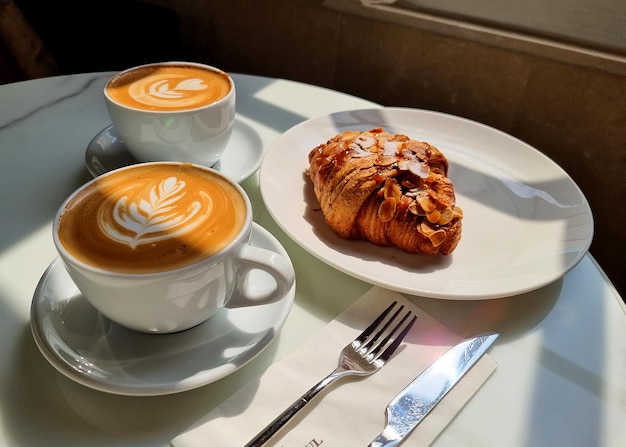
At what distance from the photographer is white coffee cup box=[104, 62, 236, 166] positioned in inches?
30.8

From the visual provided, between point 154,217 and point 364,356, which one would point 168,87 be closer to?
point 154,217

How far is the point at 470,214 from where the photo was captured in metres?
0.81

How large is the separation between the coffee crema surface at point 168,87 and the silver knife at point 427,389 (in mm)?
541

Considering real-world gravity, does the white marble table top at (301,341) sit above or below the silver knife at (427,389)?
below

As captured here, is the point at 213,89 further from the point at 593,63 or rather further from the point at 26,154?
the point at 593,63

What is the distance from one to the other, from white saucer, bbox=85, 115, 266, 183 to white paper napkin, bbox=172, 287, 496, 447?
35 centimetres

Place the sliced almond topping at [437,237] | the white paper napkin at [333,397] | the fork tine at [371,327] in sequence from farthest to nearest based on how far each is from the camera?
the sliced almond topping at [437,237]
the fork tine at [371,327]
the white paper napkin at [333,397]

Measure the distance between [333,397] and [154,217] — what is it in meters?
0.27

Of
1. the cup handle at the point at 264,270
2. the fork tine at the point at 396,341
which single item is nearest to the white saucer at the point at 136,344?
the cup handle at the point at 264,270

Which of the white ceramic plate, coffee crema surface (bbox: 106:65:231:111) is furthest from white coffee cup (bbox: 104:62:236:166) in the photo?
the white ceramic plate

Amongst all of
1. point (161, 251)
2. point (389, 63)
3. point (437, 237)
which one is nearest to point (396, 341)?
point (437, 237)

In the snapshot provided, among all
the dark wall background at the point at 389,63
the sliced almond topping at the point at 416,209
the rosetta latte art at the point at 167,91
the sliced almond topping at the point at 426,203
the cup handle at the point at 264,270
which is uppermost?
the rosetta latte art at the point at 167,91

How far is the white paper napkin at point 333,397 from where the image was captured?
1.54 feet

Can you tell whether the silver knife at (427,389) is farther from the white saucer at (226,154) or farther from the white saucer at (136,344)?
the white saucer at (226,154)
